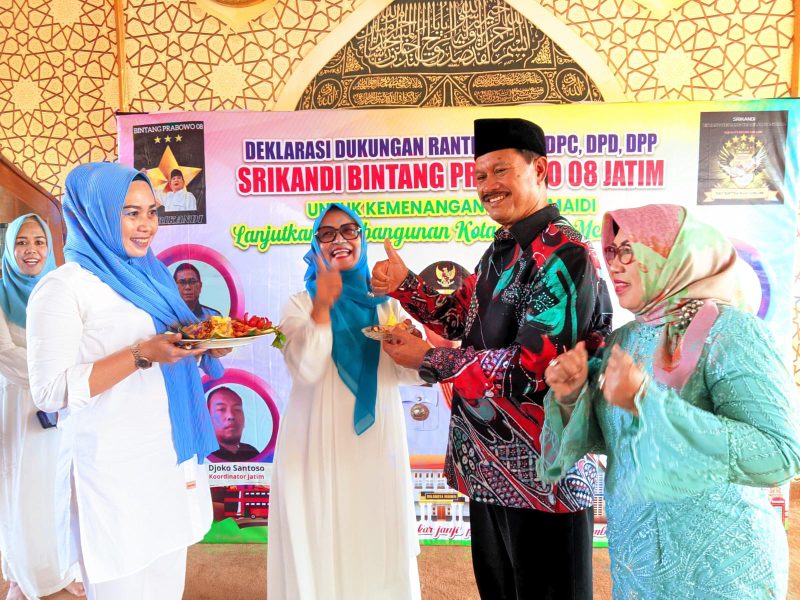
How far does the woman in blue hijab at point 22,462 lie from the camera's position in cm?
262

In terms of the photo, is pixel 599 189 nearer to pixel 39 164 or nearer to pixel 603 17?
pixel 603 17

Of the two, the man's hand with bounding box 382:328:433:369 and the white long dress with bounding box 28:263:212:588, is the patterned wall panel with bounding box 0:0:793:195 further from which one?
the white long dress with bounding box 28:263:212:588

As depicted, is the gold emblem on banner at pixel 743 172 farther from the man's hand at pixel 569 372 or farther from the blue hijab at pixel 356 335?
the man's hand at pixel 569 372

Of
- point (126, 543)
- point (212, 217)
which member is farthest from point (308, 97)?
point (126, 543)

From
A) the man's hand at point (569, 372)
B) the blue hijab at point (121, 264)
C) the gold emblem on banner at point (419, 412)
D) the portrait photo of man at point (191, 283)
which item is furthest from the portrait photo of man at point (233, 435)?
the man's hand at point (569, 372)

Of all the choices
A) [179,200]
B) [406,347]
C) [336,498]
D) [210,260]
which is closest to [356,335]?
[406,347]

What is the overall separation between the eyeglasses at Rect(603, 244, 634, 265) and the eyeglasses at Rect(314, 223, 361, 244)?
1.05 metres

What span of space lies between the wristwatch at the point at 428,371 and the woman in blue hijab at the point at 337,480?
0.41m

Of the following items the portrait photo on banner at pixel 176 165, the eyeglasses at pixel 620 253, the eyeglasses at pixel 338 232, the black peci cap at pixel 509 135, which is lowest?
the eyeglasses at pixel 620 253

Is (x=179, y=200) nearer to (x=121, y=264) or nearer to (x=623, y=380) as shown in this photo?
(x=121, y=264)

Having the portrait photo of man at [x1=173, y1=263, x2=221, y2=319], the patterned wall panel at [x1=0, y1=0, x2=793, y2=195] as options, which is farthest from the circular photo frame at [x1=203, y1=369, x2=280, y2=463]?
the patterned wall panel at [x1=0, y1=0, x2=793, y2=195]

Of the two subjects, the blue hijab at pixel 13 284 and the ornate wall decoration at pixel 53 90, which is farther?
the ornate wall decoration at pixel 53 90

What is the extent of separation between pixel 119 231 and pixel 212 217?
155 cm

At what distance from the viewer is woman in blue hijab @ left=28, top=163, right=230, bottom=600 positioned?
155 cm
